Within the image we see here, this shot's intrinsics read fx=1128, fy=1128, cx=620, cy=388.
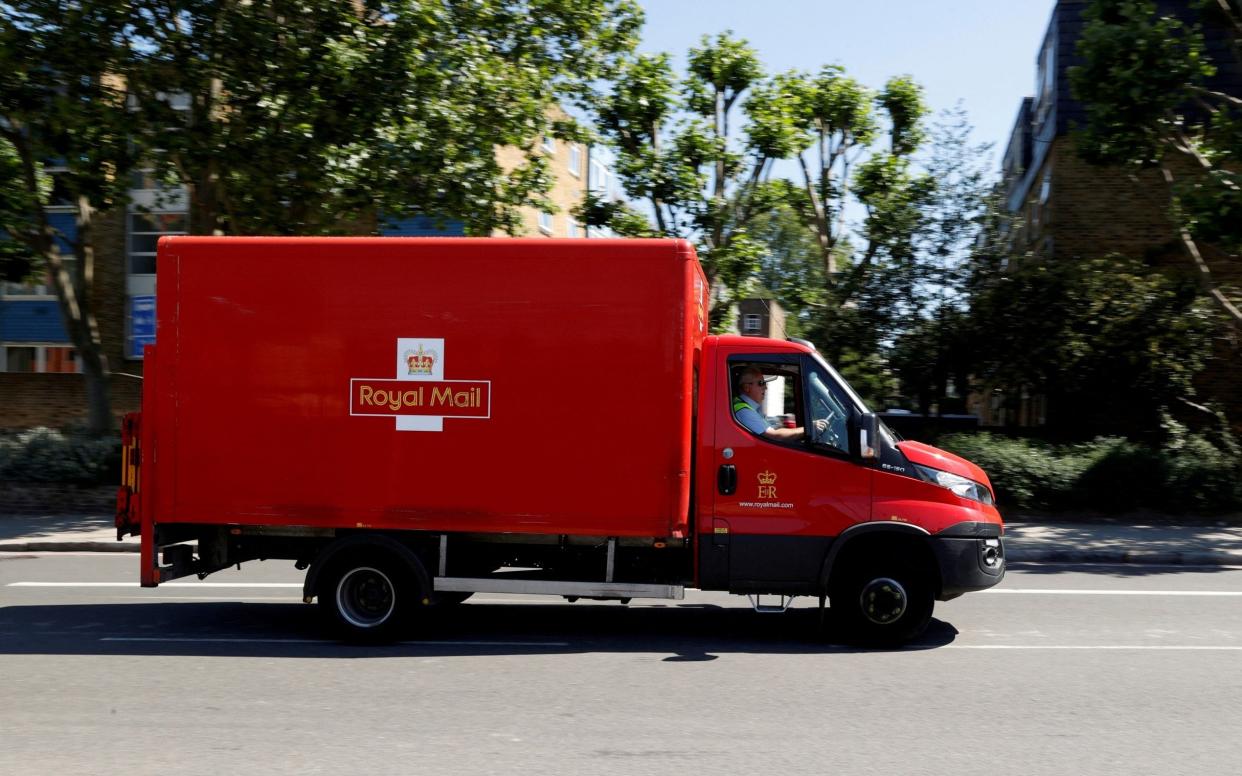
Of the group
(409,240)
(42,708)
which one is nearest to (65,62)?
(409,240)

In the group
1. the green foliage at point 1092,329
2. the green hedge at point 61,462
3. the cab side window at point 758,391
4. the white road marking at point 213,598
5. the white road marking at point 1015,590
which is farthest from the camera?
the green foliage at point 1092,329

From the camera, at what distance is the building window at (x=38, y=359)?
98.3 feet

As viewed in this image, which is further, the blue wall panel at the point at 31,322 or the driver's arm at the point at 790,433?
the blue wall panel at the point at 31,322

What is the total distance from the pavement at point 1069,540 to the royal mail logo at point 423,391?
7.34 m

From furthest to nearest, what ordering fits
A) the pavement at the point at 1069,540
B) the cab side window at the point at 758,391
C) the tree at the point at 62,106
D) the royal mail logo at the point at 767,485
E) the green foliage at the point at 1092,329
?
1. the green foliage at the point at 1092,329
2. the tree at the point at 62,106
3. the pavement at the point at 1069,540
4. the cab side window at the point at 758,391
5. the royal mail logo at the point at 767,485

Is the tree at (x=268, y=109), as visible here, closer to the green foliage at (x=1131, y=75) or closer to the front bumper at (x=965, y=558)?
the green foliage at (x=1131, y=75)

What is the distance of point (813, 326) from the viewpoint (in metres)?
20.5

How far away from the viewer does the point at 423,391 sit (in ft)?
26.5

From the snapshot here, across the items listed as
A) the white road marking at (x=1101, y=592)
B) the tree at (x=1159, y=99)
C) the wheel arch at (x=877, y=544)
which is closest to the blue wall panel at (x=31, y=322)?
the tree at (x=1159, y=99)

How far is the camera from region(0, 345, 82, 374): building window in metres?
30.0

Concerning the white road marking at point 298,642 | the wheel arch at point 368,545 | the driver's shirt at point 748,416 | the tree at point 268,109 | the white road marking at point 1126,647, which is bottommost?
the white road marking at point 298,642

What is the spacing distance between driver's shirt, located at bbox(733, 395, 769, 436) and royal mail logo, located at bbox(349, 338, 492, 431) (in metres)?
1.78

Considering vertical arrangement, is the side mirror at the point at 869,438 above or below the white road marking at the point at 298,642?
above

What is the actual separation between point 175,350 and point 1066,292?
1527 centimetres
